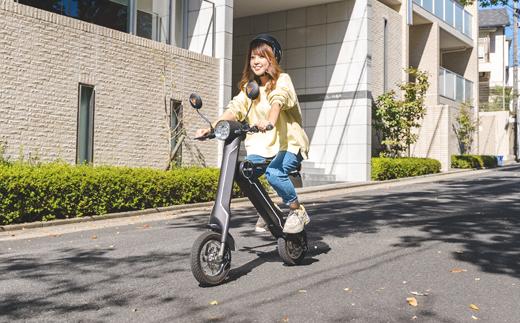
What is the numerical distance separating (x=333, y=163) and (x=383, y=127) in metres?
2.45

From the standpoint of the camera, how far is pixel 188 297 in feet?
12.8

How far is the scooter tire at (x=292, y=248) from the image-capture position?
15.2 ft

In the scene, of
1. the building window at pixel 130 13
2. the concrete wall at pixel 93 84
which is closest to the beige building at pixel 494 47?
the building window at pixel 130 13

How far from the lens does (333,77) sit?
1994 cm

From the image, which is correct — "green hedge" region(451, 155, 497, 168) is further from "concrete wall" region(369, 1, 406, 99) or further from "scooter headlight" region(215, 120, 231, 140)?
"scooter headlight" region(215, 120, 231, 140)

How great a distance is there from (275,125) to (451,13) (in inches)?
1034

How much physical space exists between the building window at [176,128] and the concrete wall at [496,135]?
29629 millimetres

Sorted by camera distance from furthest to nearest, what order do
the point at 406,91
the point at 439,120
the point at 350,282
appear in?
1. the point at 439,120
2. the point at 406,91
3. the point at 350,282

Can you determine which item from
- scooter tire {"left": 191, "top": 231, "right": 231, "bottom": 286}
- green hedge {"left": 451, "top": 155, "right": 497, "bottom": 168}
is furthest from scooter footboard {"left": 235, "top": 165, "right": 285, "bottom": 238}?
green hedge {"left": 451, "top": 155, "right": 497, "bottom": 168}

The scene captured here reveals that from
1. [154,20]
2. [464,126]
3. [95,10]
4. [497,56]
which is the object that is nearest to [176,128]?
[154,20]

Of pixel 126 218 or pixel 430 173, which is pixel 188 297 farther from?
pixel 430 173

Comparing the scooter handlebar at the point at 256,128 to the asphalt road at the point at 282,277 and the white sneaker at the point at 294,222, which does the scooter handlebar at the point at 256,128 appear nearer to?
the white sneaker at the point at 294,222

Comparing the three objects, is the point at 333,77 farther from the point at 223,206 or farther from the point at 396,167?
the point at 223,206

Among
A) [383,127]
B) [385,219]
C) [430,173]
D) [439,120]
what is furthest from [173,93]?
[439,120]
